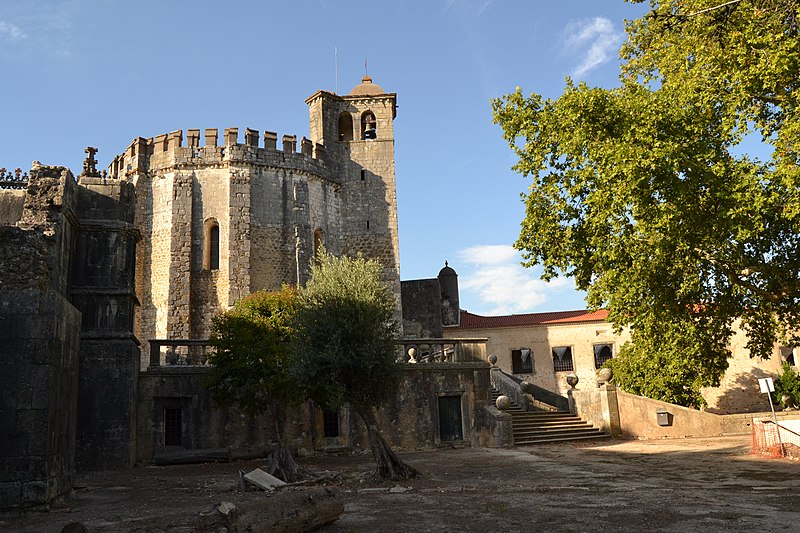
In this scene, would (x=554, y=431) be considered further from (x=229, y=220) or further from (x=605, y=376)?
(x=229, y=220)

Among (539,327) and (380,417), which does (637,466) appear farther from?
(539,327)

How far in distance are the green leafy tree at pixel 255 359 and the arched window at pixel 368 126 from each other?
1763 centimetres

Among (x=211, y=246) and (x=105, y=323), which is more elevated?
(x=211, y=246)

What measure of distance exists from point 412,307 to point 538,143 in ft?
64.5

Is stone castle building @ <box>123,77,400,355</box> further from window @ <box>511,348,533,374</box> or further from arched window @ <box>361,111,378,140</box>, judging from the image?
window @ <box>511,348,533,374</box>

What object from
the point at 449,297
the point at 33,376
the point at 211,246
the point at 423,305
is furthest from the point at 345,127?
the point at 33,376

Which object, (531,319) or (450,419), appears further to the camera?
(531,319)

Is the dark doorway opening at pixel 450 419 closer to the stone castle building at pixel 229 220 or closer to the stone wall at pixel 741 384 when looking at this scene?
the stone castle building at pixel 229 220

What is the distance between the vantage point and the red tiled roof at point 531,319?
118 ft

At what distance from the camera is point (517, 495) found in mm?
10398

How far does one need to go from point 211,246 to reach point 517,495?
2310 cm

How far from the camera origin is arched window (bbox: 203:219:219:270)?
29.8 metres

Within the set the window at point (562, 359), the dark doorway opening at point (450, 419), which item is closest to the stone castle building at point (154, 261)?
the dark doorway opening at point (450, 419)

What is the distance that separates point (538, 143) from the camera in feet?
54.6
